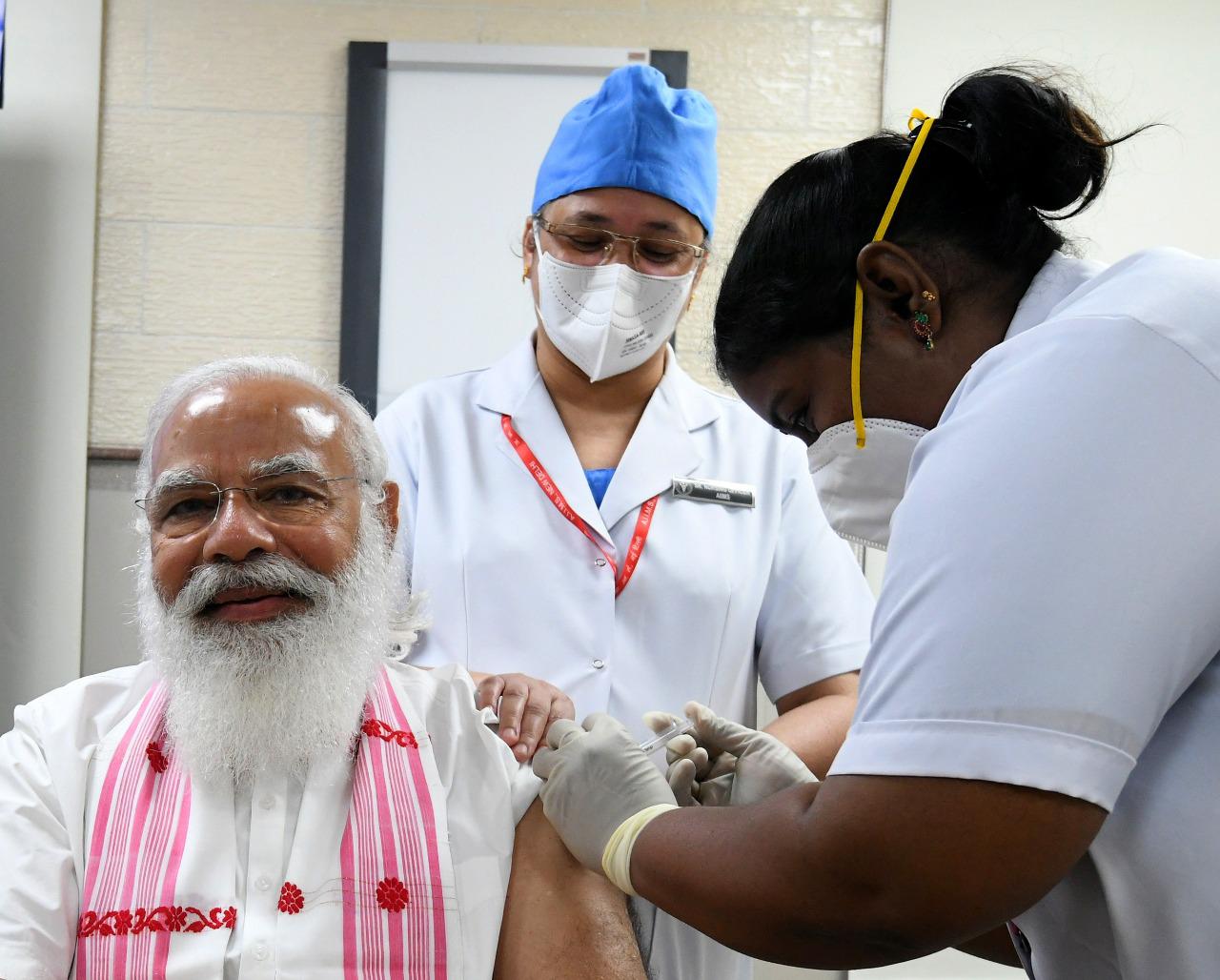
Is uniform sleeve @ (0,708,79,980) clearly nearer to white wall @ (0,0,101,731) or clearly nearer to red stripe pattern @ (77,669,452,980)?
red stripe pattern @ (77,669,452,980)

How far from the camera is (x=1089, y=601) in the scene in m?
0.92

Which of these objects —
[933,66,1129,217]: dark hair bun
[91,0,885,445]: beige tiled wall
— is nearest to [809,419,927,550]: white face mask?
[933,66,1129,217]: dark hair bun

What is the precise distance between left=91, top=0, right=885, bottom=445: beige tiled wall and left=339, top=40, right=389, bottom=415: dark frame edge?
5cm

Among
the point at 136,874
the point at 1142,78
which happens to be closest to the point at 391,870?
the point at 136,874

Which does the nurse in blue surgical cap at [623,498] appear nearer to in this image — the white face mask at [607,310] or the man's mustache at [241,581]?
the white face mask at [607,310]

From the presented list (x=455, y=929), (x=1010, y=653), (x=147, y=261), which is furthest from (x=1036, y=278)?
(x=147, y=261)

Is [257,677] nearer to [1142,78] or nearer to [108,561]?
[108,561]

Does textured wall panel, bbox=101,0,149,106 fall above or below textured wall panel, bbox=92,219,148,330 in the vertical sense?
above

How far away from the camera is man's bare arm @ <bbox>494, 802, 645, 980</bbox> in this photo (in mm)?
1639

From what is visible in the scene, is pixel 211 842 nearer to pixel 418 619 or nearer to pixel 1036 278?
pixel 418 619

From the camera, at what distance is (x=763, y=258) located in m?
1.32

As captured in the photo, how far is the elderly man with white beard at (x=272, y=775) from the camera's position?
160cm

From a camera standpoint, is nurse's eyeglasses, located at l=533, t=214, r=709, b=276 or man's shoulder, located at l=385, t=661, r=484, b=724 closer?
man's shoulder, located at l=385, t=661, r=484, b=724

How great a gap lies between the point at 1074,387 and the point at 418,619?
140cm
